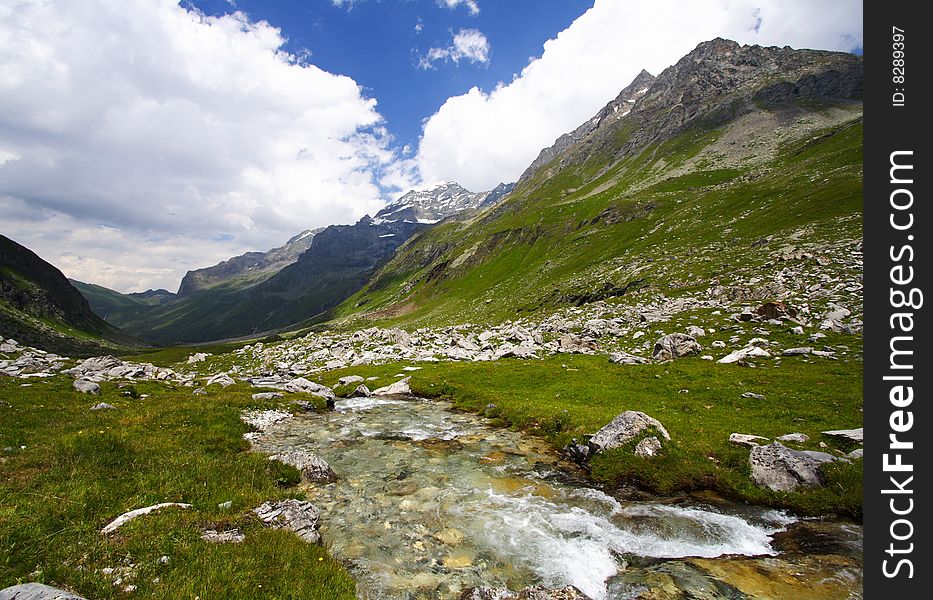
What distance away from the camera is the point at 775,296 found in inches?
1614

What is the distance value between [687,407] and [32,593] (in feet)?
81.6

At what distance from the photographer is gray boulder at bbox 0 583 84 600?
595cm

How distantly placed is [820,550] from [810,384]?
1579 centimetres

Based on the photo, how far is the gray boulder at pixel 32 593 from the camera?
5.95 metres

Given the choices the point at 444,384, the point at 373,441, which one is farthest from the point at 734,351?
the point at 373,441

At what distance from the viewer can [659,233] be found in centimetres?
9706

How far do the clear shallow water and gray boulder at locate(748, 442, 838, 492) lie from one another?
1.28 m

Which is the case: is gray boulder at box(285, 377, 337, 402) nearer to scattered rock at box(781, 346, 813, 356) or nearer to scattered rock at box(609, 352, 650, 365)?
scattered rock at box(609, 352, 650, 365)

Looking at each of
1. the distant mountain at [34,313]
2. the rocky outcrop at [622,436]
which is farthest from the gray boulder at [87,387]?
the distant mountain at [34,313]

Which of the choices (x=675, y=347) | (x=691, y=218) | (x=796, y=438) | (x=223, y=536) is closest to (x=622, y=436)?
(x=796, y=438)

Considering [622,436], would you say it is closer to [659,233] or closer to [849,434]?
[849,434]

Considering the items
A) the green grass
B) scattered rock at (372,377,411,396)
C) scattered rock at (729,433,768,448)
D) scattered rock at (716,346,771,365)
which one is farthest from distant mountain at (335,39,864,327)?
the green grass

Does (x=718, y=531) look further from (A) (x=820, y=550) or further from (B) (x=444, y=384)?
(B) (x=444, y=384)

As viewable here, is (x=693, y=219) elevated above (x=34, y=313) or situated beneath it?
elevated above
